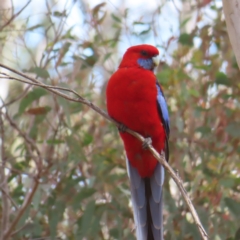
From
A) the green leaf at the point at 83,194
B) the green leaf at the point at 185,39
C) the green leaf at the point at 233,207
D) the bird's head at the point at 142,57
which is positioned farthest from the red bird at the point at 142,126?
the green leaf at the point at 185,39

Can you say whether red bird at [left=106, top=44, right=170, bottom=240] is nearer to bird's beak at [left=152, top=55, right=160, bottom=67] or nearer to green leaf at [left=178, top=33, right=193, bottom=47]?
bird's beak at [left=152, top=55, right=160, bottom=67]

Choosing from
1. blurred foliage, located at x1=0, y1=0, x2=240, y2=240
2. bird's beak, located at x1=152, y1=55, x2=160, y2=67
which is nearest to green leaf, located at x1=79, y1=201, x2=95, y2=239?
blurred foliage, located at x1=0, y1=0, x2=240, y2=240

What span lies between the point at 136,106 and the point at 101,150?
120 cm

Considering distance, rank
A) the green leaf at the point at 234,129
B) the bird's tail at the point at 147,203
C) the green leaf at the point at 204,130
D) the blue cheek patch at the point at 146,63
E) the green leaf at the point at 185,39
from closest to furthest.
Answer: the bird's tail at the point at 147,203 < the blue cheek patch at the point at 146,63 < the green leaf at the point at 234,129 < the green leaf at the point at 204,130 < the green leaf at the point at 185,39

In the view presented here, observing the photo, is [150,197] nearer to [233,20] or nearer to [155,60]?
[155,60]

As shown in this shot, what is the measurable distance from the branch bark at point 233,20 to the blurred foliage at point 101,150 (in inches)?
47.3

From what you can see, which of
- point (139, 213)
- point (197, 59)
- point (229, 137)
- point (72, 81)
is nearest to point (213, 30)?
point (197, 59)

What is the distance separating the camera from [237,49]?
2.75m

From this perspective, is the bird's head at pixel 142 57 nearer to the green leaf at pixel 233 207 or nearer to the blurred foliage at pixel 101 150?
the blurred foliage at pixel 101 150

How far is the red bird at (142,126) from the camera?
3375 millimetres

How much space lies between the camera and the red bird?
11.1ft

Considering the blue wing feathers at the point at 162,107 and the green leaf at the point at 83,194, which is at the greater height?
the blue wing feathers at the point at 162,107

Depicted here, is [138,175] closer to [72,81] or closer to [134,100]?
[134,100]

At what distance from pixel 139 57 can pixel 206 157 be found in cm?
99
